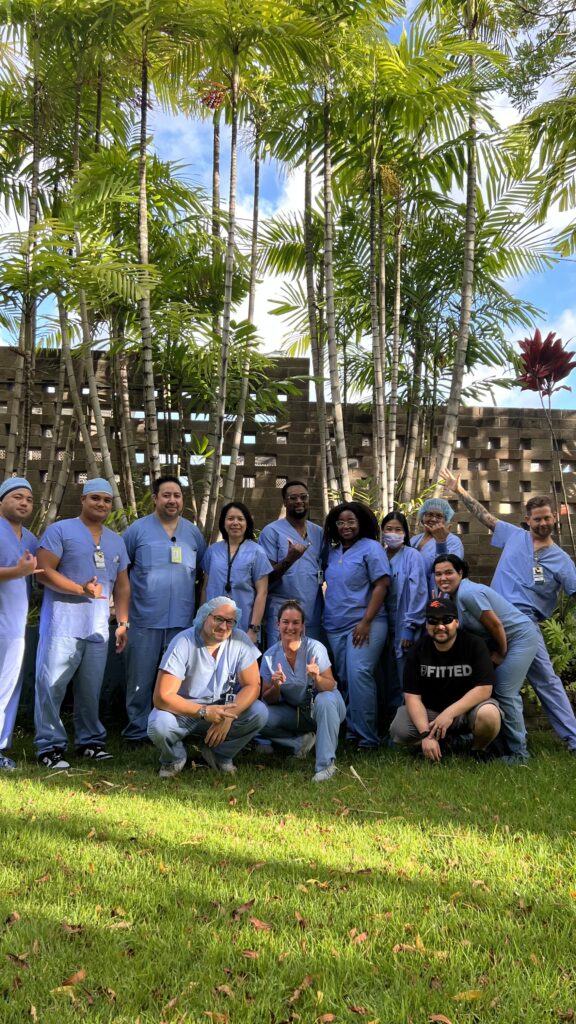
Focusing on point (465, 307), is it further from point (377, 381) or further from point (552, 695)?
point (552, 695)

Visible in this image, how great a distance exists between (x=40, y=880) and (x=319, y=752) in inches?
82.2

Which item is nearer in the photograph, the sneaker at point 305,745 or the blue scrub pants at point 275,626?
the sneaker at point 305,745

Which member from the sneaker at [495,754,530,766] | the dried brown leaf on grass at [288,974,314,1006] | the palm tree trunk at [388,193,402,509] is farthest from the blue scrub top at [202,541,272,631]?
the dried brown leaf on grass at [288,974,314,1006]

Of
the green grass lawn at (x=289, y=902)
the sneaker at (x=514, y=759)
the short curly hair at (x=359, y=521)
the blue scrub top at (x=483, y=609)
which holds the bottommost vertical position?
the sneaker at (x=514, y=759)

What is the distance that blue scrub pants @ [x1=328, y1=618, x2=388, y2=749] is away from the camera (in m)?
5.64

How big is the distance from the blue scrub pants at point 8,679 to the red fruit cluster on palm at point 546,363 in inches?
243

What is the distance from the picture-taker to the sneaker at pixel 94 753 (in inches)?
211

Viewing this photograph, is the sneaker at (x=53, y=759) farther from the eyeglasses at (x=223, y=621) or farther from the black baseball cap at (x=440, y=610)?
the black baseball cap at (x=440, y=610)

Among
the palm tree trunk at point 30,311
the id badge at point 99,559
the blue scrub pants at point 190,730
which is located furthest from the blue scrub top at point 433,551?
the palm tree trunk at point 30,311

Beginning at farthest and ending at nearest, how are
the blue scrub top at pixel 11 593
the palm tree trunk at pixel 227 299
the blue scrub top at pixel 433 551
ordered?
the palm tree trunk at pixel 227 299
the blue scrub top at pixel 433 551
the blue scrub top at pixel 11 593

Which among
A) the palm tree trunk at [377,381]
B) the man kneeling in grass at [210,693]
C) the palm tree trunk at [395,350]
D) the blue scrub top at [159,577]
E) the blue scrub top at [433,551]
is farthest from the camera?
the palm tree trunk at [395,350]

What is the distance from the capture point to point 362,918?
2.80 m

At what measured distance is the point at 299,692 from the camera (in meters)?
5.21

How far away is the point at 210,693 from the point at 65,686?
998 mm
